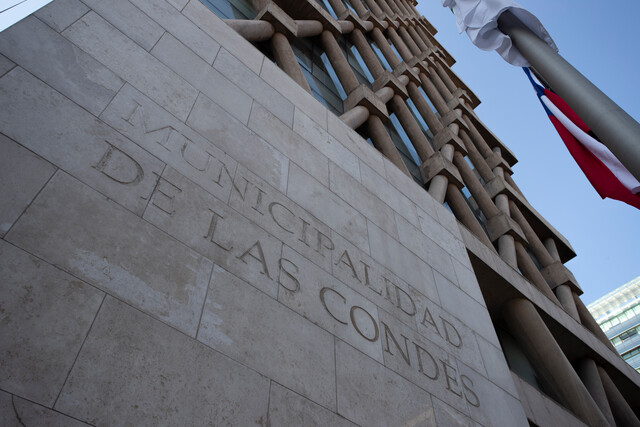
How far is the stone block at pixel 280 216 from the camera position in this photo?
5.78 meters

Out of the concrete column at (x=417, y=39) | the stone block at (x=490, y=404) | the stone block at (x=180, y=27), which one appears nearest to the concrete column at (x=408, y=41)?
the concrete column at (x=417, y=39)

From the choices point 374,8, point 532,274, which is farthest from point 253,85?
point 374,8

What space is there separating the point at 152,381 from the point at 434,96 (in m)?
21.0

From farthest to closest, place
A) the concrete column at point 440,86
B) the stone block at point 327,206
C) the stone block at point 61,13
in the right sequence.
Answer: the concrete column at point 440,86 → the stone block at point 327,206 → the stone block at point 61,13

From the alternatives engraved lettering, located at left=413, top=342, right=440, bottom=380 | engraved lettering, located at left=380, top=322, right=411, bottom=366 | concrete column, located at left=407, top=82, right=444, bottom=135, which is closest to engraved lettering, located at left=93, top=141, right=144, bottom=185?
engraved lettering, located at left=380, top=322, right=411, bottom=366

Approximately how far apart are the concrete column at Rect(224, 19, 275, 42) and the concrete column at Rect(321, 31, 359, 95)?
281cm

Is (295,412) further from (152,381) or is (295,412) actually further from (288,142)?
(288,142)

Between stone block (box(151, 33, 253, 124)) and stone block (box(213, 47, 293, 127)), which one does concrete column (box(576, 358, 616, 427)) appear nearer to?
stone block (box(213, 47, 293, 127))

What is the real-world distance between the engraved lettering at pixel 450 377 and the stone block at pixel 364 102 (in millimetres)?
7861

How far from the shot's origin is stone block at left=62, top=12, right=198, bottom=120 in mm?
5605

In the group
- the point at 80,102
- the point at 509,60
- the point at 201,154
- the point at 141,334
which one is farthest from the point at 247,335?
the point at 509,60

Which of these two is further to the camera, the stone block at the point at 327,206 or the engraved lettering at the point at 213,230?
the stone block at the point at 327,206

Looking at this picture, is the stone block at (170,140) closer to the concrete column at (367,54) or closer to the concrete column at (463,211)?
the concrete column at (463,211)

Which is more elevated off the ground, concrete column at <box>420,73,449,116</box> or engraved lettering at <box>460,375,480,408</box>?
concrete column at <box>420,73,449,116</box>
